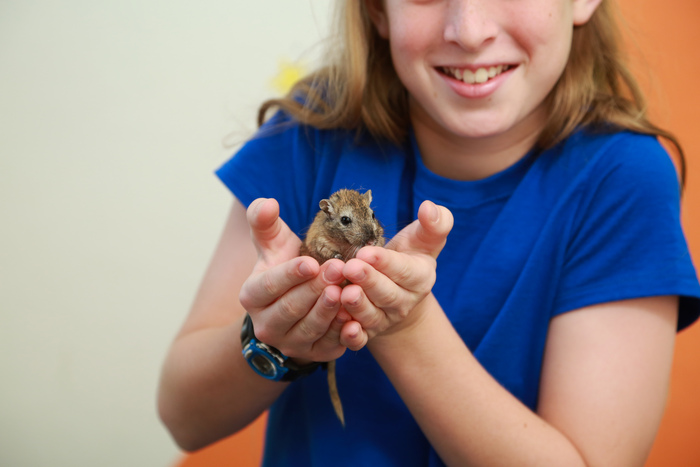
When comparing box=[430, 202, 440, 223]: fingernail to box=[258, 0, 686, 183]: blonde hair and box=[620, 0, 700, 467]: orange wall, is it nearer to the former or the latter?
box=[258, 0, 686, 183]: blonde hair

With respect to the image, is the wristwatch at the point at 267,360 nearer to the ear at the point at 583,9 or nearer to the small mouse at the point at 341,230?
the small mouse at the point at 341,230

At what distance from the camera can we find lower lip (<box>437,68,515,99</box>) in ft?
4.66

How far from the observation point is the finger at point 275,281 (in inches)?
36.2

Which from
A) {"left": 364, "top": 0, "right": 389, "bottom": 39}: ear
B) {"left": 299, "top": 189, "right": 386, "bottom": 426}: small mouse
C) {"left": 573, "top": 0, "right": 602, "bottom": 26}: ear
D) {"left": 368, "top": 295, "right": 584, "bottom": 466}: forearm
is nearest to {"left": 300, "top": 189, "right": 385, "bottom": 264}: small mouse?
{"left": 299, "top": 189, "right": 386, "bottom": 426}: small mouse

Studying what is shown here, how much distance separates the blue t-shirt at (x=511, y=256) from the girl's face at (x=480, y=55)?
19cm

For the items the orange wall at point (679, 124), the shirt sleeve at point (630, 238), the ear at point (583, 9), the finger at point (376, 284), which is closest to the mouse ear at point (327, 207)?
the finger at point (376, 284)

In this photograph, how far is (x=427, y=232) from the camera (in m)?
1.03

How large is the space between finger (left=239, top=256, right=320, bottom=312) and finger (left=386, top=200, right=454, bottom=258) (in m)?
0.21

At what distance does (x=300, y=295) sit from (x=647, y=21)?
7.81 ft

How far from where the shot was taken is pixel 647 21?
2.57 meters

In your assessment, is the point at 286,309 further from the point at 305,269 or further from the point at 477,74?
the point at 477,74

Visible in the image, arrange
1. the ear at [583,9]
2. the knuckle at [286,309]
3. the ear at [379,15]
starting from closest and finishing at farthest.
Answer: the knuckle at [286,309] → the ear at [583,9] → the ear at [379,15]

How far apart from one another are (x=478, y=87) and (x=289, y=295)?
0.76 m

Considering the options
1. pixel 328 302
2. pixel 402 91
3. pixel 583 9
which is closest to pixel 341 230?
pixel 328 302
